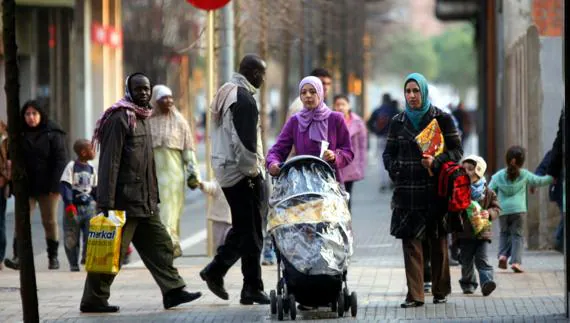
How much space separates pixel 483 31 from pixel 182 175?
21072 mm

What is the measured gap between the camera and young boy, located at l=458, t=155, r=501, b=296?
12281 mm

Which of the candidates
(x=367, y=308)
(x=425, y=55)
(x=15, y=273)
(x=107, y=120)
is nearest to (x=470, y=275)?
(x=367, y=308)

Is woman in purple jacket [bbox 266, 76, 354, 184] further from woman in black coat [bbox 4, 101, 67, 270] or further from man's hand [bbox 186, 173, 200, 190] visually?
woman in black coat [bbox 4, 101, 67, 270]

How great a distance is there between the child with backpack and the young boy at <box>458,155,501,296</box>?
137 cm

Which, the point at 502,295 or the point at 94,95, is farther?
the point at 94,95

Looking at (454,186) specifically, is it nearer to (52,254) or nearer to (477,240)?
(477,240)

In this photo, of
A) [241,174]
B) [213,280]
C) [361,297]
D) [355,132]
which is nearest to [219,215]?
[361,297]

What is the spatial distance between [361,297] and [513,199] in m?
2.30

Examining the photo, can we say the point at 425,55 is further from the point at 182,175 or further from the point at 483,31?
the point at 182,175

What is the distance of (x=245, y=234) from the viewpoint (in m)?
11.6

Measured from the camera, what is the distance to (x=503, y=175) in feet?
46.5

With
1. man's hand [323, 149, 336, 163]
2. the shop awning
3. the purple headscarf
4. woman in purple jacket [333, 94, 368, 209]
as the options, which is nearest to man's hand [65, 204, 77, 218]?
woman in purple jacket [333, 94, 368, 209]

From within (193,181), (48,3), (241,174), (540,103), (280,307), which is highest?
(48,3)

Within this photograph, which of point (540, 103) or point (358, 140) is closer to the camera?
point (540, 103)
